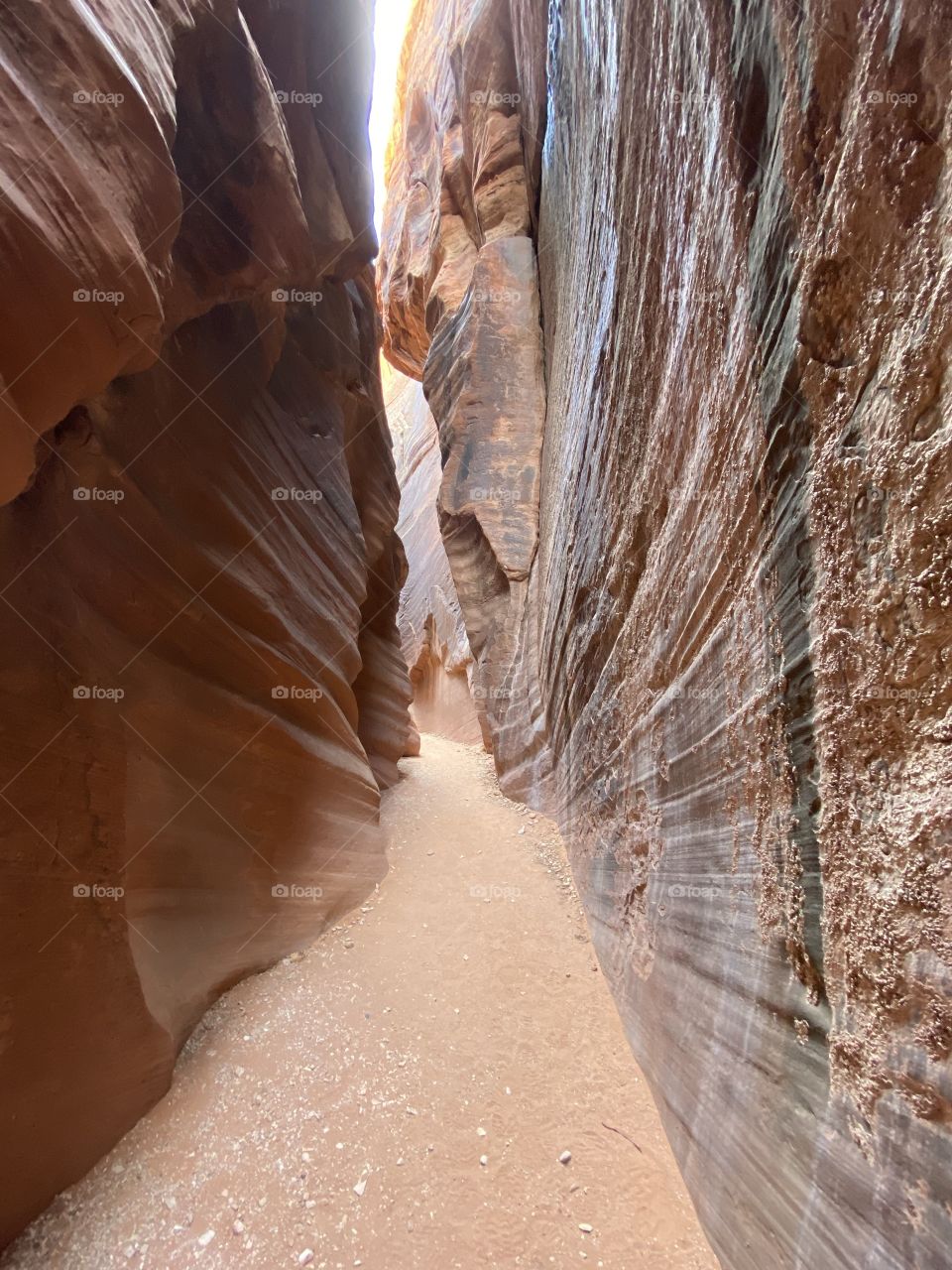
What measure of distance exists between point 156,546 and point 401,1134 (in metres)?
3.17

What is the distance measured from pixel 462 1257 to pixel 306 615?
370 cm

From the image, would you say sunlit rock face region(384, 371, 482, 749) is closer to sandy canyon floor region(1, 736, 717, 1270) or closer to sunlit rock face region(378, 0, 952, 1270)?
sandy canyon floor region(1, 736, 717, 1270)

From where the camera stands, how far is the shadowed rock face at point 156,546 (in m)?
1.75

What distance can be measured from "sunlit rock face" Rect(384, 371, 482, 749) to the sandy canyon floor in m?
5.75

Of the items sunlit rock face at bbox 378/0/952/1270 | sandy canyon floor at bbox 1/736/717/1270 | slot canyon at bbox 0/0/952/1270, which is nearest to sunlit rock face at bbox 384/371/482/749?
slot canyon at bbox 0/0/952/1270

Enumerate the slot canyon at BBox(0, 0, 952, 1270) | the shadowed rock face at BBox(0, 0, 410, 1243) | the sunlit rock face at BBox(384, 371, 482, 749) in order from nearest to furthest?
the slot canyon at BBox(0, 0, 952, 1270), the shadowed rock face at BBox(0, 0, 410, 1243), the sunlit rock face at BBox(384, 371, 482, 749)

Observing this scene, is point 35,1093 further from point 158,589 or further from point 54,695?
point 158,589

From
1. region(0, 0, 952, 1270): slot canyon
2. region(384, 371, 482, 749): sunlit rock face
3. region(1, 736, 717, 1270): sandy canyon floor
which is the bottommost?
region(1, 736, 717, 1270): sandy canyon floor

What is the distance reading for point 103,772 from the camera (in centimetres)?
274

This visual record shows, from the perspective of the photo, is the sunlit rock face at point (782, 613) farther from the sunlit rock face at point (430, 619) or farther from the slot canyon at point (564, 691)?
the sunlit rock face at point (430, 619)

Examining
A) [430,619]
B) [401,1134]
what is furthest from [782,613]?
[430,619]

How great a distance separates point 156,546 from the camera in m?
3.10

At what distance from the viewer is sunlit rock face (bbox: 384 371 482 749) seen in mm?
12922

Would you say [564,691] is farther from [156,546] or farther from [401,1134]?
[156,546]
